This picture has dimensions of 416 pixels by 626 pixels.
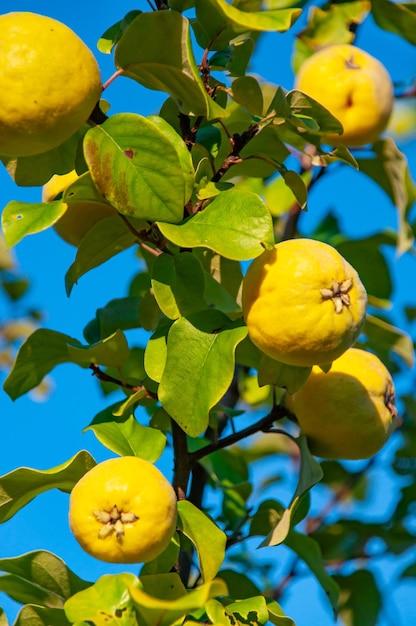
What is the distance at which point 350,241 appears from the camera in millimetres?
2141

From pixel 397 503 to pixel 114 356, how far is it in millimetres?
1262

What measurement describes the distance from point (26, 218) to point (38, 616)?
0.59m

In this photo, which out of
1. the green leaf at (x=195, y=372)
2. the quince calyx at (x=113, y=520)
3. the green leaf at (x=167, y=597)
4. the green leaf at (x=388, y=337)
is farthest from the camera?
the green leaf at (x=388, y=337)

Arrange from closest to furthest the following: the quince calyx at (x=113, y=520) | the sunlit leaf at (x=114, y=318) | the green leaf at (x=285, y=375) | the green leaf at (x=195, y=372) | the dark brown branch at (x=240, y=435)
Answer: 1. the quince calyx at (x=113, y=520)
2. the green leaf at (x=195, y=372)
3. the green leaf at (x=285, y=375)
4. the dark brown branch at (x=240, y=435)
5. the sunlit leaf at (x=114, y=318)

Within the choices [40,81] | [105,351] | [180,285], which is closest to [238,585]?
[105,351]

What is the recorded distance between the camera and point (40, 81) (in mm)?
1095

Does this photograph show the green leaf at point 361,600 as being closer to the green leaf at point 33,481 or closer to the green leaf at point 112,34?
the green leaf at point 33,481

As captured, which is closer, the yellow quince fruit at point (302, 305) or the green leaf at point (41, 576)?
the yellow quince fruit at point (302, 305)

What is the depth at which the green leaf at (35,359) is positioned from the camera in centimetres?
153

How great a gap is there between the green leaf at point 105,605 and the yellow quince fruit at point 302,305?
374 millimetres

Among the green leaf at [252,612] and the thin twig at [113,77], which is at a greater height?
the thin twig at [113,77]

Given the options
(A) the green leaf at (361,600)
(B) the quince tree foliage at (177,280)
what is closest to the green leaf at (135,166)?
(B) the quince tree foliage at (177,280)

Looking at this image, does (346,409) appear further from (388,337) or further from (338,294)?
(388,337)

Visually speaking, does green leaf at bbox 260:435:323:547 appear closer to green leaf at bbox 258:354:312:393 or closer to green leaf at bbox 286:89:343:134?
green leaf at bbox 258:354:312:393
